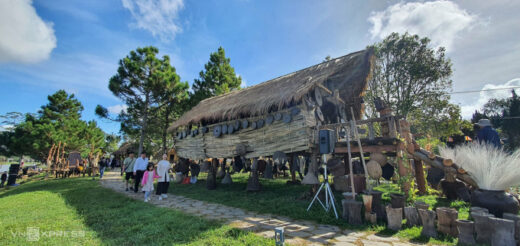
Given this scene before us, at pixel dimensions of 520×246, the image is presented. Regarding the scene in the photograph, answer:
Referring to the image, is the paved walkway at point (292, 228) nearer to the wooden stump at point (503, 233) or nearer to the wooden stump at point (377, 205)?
the wooden stump at point (377, 205)

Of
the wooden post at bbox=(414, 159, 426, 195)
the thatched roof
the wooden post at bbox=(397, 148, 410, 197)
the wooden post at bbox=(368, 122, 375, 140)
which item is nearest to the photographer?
the wooden post at bbox=(397, 148, 410, 197)

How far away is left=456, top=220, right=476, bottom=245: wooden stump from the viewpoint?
299 cm

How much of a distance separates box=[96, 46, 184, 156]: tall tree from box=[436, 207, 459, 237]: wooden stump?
1794 centimetres

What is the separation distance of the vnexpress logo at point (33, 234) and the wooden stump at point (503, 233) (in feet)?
22.8

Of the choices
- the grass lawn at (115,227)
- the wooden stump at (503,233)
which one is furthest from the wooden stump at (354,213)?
the grass lawn at (115,227)

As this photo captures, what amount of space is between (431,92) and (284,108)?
16394mm

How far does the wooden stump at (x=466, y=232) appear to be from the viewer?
299cm

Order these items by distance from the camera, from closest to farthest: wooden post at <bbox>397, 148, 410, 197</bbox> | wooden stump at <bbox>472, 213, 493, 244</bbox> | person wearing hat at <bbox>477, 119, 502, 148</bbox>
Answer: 1. wooden stump at <bbox>472, 213, 493, 244</bbox>
2. wooden post at <bbox>397, 148, 410, 197</bbox>
3. person wearing hat at <bbox>477, 119, 502, 148</bbox>

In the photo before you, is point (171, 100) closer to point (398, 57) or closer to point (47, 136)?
point (47, 136)

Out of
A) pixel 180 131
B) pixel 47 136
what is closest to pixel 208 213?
pixel 180 131

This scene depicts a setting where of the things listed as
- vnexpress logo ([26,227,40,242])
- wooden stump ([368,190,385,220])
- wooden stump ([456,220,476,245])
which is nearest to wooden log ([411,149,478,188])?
wooden stump ([368,190,385,220])

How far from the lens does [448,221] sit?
3383 mm

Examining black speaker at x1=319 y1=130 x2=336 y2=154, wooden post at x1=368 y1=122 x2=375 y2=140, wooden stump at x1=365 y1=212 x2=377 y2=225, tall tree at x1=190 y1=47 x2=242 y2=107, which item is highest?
tall tree at x1=190 y1=47 x2=242 y2=107

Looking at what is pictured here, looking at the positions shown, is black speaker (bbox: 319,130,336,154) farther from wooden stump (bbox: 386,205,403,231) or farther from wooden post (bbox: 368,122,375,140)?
wooden stump (bbox: 386,205,403,231)
